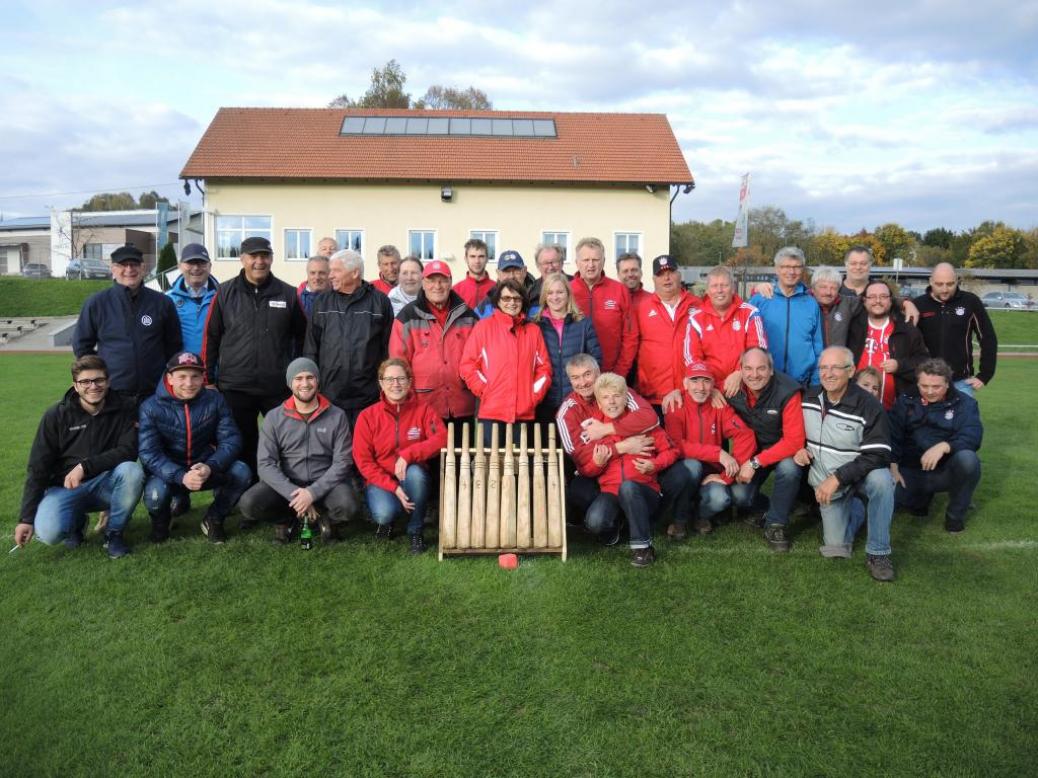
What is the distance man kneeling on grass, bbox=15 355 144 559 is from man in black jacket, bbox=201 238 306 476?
0.78 m

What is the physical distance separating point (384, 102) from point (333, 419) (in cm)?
4075

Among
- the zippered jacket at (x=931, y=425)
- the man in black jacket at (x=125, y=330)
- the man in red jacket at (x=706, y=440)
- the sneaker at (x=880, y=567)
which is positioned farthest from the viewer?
the zippered jacket at (x=931, y=425)

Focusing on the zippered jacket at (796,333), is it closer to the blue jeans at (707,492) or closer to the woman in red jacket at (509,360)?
the blue jeans at (707,492)

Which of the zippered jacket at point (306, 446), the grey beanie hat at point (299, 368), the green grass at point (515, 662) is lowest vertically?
the green grass at point (515, 662)

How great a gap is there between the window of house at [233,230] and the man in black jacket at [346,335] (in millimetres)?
20384

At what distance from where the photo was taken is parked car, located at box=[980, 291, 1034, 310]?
42369 mm

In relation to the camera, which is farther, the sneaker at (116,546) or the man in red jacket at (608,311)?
the man in red jacket at (608,311)

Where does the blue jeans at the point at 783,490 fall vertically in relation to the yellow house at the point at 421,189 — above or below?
below

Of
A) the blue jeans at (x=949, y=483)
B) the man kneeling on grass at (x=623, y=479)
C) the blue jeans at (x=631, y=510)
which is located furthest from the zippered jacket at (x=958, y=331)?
the blue jeans at (x=631, y=510)

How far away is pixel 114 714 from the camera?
309 centimetres

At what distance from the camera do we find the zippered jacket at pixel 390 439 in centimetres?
513

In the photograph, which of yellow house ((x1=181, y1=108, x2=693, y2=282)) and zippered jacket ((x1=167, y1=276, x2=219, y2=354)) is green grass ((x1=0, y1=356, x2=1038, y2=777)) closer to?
zippered jacket ((x1=167, y1=276, x2=219, y2=354))

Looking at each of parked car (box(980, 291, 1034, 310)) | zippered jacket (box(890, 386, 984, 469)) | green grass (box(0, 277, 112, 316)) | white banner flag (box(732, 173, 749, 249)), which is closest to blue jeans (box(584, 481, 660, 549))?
zippered jacket (box(890, 386, 984, 469))

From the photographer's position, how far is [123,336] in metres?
5.40
